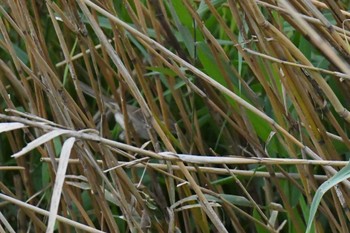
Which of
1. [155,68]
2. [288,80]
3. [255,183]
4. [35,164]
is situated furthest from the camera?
[35,164]

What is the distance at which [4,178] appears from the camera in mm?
1413

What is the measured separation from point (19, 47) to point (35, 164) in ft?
0.75

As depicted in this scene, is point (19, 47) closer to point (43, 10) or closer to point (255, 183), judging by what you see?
point (43, 10)

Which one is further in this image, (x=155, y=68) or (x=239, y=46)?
(x=155, y=68)

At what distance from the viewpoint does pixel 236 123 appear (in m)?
1.09

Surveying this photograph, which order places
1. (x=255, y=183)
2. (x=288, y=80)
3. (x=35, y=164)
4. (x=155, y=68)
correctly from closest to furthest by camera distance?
(x=288, y=80) < (x=155, y=68) < (x=255, y=183) < (x=35, y=164)

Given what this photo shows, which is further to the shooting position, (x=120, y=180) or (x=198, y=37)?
(x=198, y=37)

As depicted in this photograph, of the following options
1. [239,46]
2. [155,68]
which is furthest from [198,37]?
[239,46]

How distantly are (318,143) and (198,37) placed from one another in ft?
0.96

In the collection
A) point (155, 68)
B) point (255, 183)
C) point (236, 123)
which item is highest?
point (155, 68)

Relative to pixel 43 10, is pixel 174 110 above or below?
below

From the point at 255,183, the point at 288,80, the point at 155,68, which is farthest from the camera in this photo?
the point at 255,183

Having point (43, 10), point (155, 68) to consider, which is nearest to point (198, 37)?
point (155, 68)

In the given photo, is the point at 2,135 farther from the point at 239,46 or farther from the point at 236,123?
the point at 239,46
